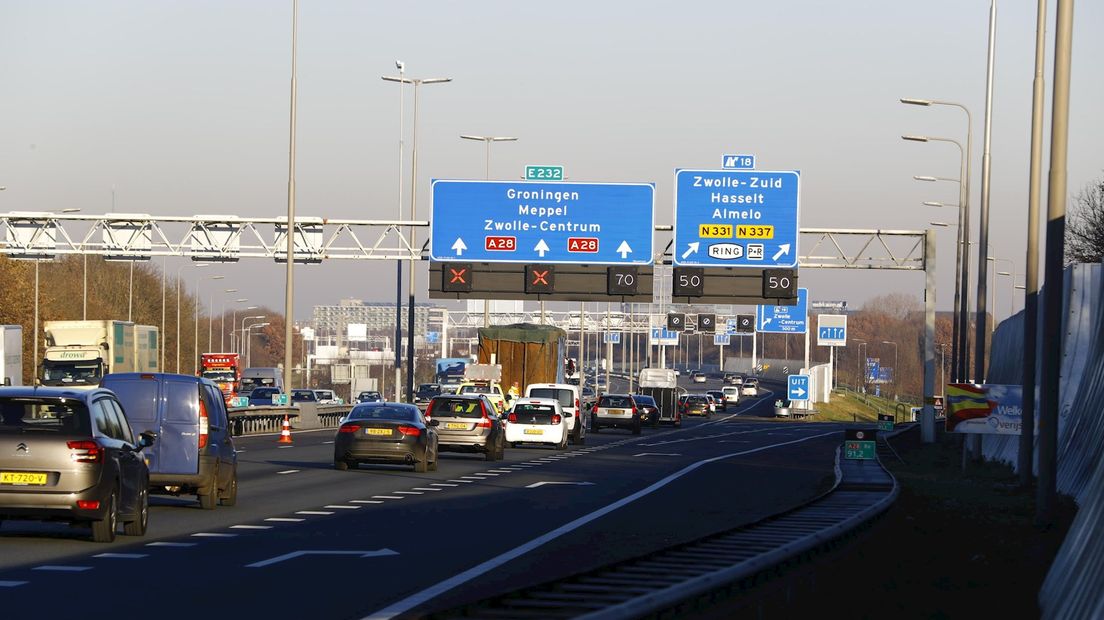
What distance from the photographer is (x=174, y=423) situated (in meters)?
22.6

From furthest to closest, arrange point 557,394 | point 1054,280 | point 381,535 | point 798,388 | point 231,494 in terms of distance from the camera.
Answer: point 798,388, point 557,394, point 231,494, point 1054,280, point 381,535

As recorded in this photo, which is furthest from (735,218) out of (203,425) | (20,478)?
(20,478)

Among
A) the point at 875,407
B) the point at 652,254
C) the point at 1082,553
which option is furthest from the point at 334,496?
the point at 875,407

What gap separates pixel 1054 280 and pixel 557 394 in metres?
37.0

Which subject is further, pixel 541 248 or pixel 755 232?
pixel 541 248

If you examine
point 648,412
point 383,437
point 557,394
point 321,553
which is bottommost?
point 648,412

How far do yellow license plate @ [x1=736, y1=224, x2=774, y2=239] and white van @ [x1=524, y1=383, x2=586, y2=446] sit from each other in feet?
25.2

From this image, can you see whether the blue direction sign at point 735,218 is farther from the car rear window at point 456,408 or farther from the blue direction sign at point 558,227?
the car rear window at point 456,408

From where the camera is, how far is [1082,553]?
1280 cm

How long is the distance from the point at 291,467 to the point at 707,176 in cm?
2183

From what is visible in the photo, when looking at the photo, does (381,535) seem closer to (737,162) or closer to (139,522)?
(139,522)

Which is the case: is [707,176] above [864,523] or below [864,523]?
above

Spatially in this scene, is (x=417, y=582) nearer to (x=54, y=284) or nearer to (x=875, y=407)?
(x=54, y=284)

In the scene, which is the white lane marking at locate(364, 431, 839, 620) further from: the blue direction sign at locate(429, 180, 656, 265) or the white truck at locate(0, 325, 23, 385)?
the white truck at locate(0, 325, 23, 385)
